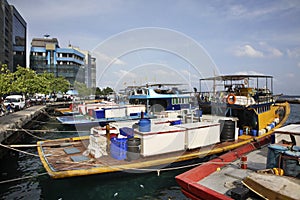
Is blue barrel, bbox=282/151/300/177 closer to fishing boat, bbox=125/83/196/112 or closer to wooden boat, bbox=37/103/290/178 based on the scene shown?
wooden boat, bbox=37/103/290/178

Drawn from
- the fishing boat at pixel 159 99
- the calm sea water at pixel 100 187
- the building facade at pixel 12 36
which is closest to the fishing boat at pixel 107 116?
the fishing boat at pixel 159 99

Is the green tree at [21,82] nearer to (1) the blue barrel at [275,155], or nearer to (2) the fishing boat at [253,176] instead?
(2) the fishing boat at [253,176]

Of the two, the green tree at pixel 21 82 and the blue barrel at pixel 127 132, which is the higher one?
the green tree at pixel 21 82

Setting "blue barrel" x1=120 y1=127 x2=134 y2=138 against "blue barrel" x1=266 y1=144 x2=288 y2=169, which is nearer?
"blue barrel" x1=266 y1=144 x2=288 y2=169

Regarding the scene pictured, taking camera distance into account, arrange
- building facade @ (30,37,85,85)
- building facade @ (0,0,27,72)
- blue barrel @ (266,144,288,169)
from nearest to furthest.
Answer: blue barrel @ (266,144,288,169) < building facade @ (0,0,27,72) < building facade @ (30,37,85,85)

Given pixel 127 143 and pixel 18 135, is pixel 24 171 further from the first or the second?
pixel 18 135

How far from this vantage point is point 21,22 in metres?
77.6

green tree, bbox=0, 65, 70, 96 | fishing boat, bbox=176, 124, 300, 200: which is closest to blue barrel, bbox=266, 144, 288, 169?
fishing boat, bbox=176, 124, 300, 200

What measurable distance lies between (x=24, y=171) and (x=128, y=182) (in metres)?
5.84

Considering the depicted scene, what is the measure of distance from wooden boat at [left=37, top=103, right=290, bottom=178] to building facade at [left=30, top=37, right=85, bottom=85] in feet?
262

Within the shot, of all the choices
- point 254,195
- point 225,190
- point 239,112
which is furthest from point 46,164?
point 239,112

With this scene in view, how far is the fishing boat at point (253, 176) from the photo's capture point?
480 cm

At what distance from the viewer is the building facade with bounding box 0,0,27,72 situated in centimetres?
5803

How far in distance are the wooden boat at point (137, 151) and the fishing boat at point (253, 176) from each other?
5.53 ft
